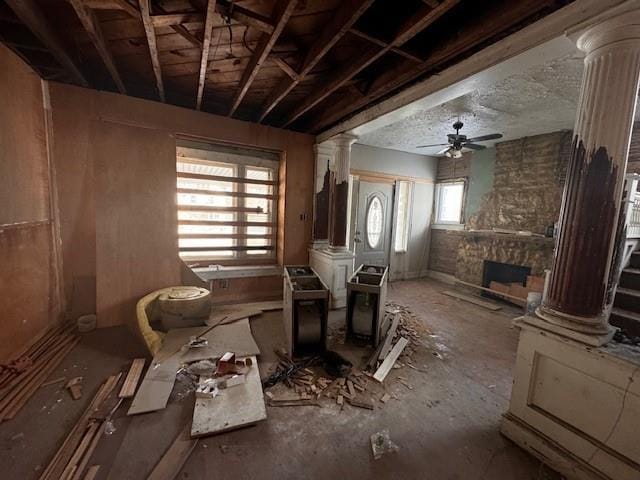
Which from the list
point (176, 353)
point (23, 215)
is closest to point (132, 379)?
point (176, 353)

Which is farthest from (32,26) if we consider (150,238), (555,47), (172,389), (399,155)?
(399,155)

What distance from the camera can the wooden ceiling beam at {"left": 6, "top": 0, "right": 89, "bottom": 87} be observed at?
175 centimetres

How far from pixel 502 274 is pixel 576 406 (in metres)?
3.94

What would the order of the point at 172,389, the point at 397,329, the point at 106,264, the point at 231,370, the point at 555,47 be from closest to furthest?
the point at 555,47 < the point at 172,389 < the point at 231,370 < the point at 106,264 < the point at 397,329

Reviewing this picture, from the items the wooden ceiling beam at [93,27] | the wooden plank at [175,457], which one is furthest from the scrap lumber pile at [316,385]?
the wooden ceiling beam at [93,27]

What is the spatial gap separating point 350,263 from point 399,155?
300cm

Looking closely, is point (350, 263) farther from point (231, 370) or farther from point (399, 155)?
point (399, 155)

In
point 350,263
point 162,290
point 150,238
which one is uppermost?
point 150,238

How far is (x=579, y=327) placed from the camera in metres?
1.51

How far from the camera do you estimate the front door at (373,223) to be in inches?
212

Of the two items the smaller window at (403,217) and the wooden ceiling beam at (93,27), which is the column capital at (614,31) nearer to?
the wooden ceiling beam at (93,27)

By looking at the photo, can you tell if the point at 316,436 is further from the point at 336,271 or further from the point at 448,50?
the point at 448,50

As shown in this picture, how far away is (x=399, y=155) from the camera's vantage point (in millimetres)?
5672

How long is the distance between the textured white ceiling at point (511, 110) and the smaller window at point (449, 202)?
3.86 ft
